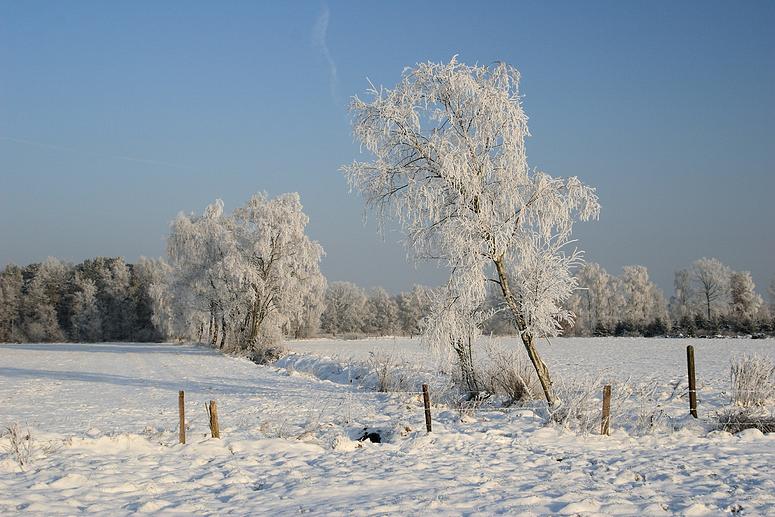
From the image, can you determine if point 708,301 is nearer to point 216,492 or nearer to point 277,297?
point 277,297

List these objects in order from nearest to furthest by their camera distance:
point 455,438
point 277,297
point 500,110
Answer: point 455,438
point 500,110
point 277,297

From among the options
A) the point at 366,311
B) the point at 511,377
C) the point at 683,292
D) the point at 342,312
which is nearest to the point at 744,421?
the point at 511,377

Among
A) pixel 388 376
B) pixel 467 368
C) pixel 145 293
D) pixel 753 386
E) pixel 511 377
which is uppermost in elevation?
pixel 145 293

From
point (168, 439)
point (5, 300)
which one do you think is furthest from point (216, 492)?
point (5, 300)

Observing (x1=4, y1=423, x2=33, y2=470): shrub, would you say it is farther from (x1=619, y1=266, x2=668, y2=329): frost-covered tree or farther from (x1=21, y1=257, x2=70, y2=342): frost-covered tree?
(x1=619, y1=266, x2=668, y2=329): frost-covered tree

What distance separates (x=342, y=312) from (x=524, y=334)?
9119 centimetres

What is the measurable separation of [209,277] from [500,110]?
33262mm

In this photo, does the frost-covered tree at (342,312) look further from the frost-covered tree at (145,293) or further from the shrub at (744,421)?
the shrub at (744,421)

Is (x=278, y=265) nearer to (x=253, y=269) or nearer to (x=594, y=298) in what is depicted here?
(x=253, y=269)

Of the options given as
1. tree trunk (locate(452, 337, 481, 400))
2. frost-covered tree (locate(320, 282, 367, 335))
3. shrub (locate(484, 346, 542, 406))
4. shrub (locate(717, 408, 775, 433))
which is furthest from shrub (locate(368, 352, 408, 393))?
frost-covered tree (locate(320, 282, 367, 335))

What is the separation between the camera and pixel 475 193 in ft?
44.3

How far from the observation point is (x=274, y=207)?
135 feet

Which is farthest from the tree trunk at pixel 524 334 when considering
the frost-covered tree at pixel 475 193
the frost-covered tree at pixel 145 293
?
the frost-covered tree at pixel 145 293

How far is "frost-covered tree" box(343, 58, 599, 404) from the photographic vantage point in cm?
1342
